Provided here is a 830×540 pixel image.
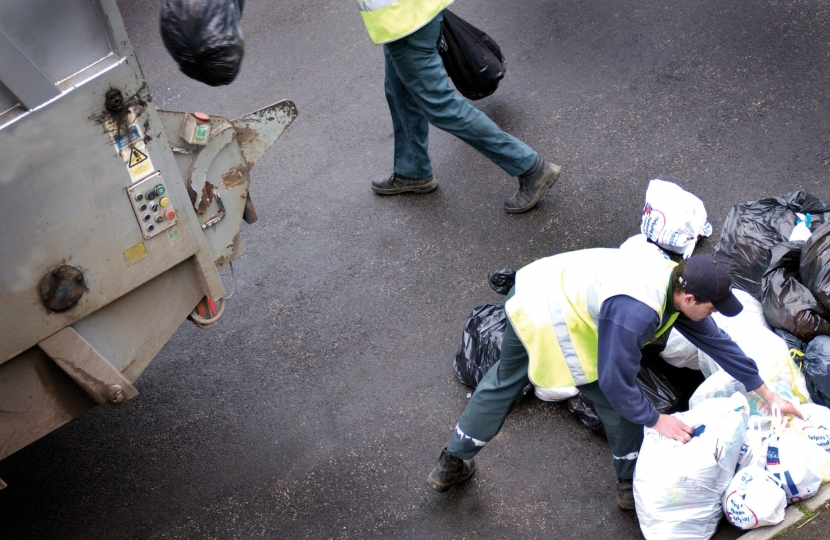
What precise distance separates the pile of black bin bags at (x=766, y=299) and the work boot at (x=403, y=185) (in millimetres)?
1166

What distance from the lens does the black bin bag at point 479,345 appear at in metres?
3.42

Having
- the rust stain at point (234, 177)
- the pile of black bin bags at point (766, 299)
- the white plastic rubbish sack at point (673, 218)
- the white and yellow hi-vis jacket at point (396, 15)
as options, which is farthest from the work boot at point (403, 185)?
the rust stain at point (234, 177)

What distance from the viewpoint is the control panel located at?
2594 millimetres

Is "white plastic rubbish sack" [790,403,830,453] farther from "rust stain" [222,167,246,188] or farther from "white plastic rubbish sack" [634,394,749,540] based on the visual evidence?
"rust stain" [222,167,246,188]

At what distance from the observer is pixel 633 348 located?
7.84ft

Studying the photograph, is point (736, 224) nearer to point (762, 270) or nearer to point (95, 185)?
point (762, 270)

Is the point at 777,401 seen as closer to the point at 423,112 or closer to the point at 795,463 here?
the point at 795,463

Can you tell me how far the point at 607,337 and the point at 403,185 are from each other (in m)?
2.44

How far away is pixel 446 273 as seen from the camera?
13.5ft

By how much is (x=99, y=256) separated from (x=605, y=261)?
1.58m

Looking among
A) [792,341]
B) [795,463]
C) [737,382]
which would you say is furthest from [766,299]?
[795,463]

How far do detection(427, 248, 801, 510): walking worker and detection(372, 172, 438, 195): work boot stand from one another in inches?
73.6

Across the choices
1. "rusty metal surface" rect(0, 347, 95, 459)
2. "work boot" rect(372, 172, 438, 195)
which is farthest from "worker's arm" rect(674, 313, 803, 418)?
"work boot" rect(372, 172, 438, 195)

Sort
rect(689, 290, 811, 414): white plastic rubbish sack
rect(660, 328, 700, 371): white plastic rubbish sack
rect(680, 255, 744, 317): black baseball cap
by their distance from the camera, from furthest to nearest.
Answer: rect(660, 328, 700, 371): white plastic rubbish sack, rect(689, 290, 811, 414): white plastic rubbish sack, rect(680, 255, 744, 317): black baseball cap
